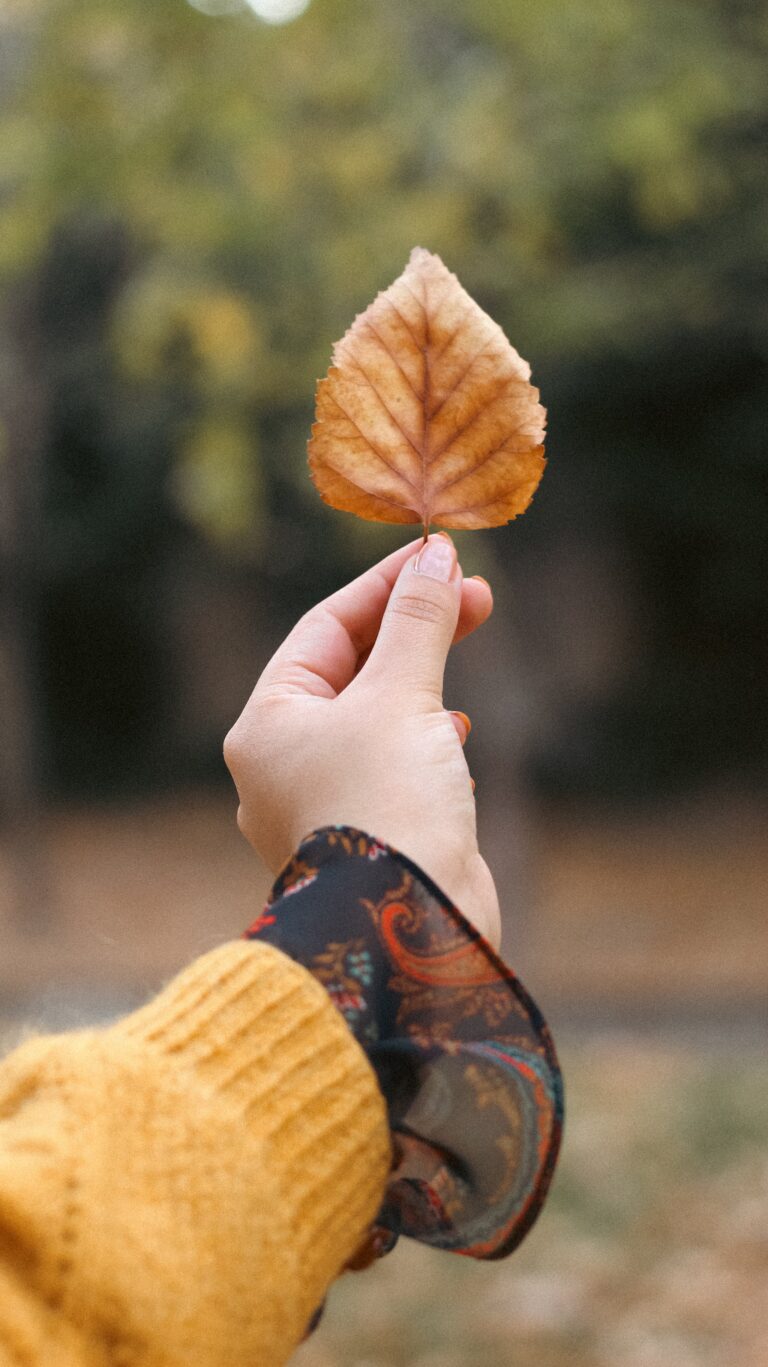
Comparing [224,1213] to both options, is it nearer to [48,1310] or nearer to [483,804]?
[48,1310]

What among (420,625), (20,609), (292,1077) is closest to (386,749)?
(420,625)

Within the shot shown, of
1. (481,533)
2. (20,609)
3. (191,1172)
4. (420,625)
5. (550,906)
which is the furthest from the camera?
(20,609)

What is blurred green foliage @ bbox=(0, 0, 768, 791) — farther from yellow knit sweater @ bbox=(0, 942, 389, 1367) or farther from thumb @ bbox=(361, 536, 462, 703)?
yellow knit sweater @ bbox=(0, 942, 389, 1367)

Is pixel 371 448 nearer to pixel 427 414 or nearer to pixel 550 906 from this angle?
pixel 427 414

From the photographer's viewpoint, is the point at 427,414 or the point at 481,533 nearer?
the point at 427,414

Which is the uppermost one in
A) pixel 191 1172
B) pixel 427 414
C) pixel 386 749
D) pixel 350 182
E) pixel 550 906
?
pixel 350 182

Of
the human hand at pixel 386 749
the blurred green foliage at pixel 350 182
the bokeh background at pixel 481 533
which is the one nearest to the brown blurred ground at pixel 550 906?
the bokeh background at pixel 481 533

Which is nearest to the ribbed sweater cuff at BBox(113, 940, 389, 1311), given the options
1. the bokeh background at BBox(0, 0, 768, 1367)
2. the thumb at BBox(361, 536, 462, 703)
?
the thumb at BBox(361, 536, 462, 703)
